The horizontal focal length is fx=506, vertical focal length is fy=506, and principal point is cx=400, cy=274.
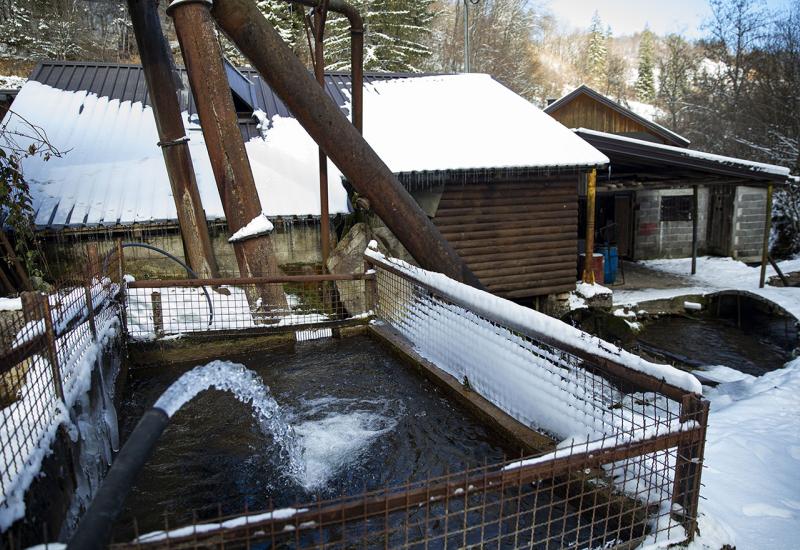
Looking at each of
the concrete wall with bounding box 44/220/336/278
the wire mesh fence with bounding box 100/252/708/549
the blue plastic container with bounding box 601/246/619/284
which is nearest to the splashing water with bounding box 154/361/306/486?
the wire mesh fence with bounding box 100/252/708/549

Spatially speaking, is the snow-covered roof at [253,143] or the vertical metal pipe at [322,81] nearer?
the vertical metal pipe at [322,81]

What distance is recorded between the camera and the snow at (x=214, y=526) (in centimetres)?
151

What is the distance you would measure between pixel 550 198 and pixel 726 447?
24.0 feet

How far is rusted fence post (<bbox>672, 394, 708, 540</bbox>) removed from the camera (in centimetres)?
217

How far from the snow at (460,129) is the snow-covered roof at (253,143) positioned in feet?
0.08

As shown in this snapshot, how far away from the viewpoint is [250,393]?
446cm

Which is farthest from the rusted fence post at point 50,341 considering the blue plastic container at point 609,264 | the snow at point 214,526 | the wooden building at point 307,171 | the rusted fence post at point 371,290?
the blue plastic container at point 609,264

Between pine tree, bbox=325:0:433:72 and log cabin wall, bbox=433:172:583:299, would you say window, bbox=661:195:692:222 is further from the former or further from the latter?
pine tree, bbox=325:0:433:72

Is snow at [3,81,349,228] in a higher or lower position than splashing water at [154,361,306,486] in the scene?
higher

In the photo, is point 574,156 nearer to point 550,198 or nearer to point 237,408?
point 550,198

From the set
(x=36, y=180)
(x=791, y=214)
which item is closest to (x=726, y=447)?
(x=36, y=180)

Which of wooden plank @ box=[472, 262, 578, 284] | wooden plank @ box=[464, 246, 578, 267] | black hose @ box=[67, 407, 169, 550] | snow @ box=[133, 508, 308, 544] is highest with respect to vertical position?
black hose @ box=[67, 407, 169, 550]

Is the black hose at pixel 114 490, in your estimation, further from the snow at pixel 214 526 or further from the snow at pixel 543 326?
the snow at pixel 543 326

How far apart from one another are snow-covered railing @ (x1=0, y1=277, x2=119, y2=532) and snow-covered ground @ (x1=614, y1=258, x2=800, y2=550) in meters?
3.04
